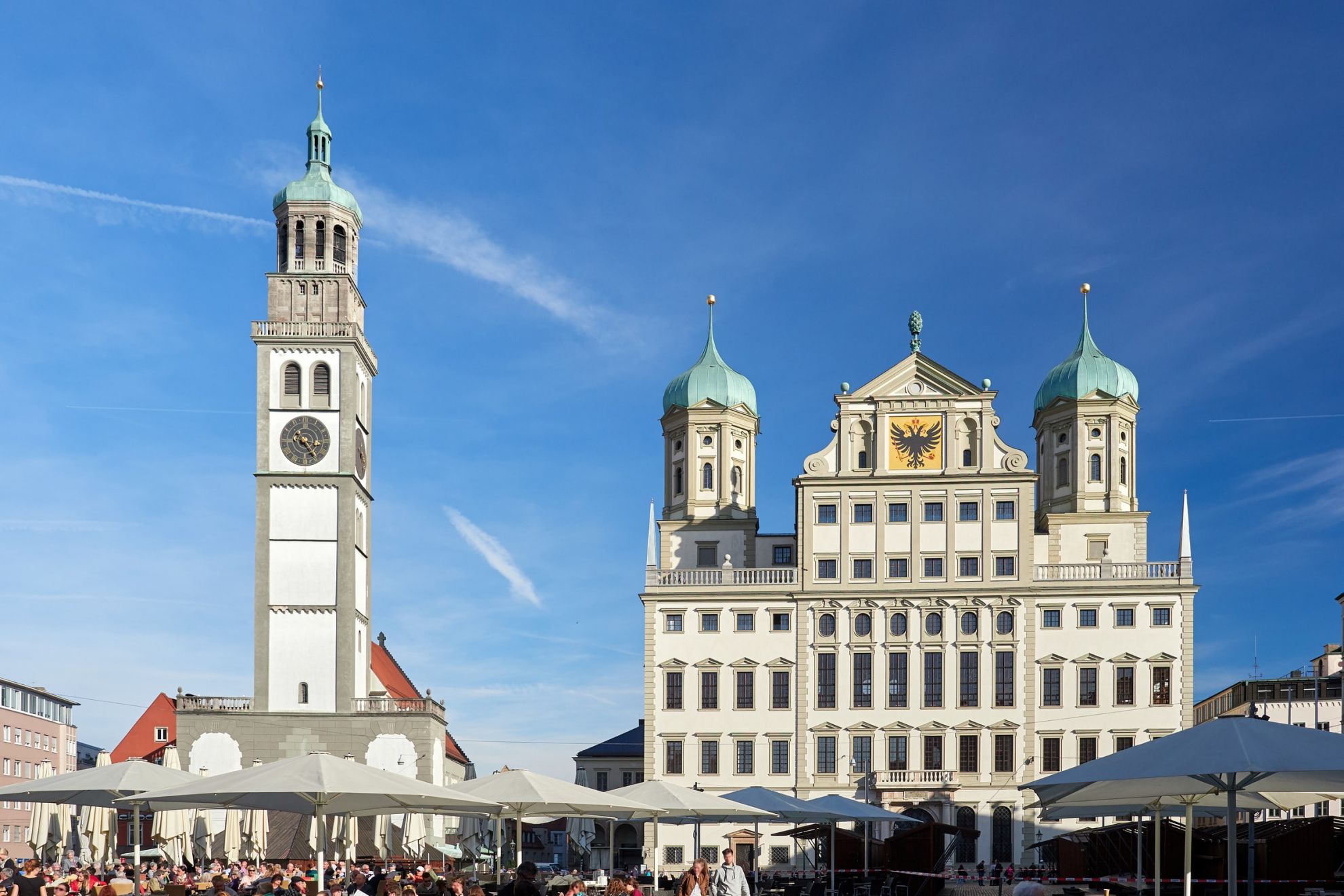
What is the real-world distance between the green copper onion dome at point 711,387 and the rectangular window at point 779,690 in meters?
12.6

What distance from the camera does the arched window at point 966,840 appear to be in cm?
5803

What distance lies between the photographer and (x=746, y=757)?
6031cm

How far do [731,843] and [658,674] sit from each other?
6873mm

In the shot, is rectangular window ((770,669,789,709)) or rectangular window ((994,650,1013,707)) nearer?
rectangular window ((994,650,1013,707))

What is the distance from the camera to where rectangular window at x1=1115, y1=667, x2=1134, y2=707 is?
193 ft

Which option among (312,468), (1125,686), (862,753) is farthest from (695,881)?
(1125,686)

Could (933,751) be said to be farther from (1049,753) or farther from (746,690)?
(746,690)

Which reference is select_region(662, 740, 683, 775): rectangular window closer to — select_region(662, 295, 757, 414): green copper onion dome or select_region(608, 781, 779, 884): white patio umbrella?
select_region(662, 295, 757, 414): green copper onion dome

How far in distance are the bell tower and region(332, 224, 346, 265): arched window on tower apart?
5 cm

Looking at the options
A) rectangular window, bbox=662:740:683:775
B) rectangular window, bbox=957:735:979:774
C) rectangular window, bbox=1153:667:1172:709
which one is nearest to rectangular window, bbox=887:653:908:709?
rectangular window, bbox=957:735:979:774

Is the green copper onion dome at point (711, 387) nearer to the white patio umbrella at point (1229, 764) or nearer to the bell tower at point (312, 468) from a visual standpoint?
the bell tower at point (312, 468)

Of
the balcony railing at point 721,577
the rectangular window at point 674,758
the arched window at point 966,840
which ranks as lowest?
the arched window at point 966,840

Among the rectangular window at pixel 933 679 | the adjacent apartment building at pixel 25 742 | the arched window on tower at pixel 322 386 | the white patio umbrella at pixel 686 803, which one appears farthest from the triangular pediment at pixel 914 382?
the adjacent apartment building at pixel 25 742

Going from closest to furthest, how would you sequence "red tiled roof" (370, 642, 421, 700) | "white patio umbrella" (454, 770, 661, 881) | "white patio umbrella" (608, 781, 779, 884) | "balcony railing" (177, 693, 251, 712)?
"white patio umbrella" (454, 770, 661, 881), "white patio umbrella" (608, 781, 779, 884), "balcony railing" (177, 693, 251, 712), "red tiled roof" (370, 642, 421, 700)
